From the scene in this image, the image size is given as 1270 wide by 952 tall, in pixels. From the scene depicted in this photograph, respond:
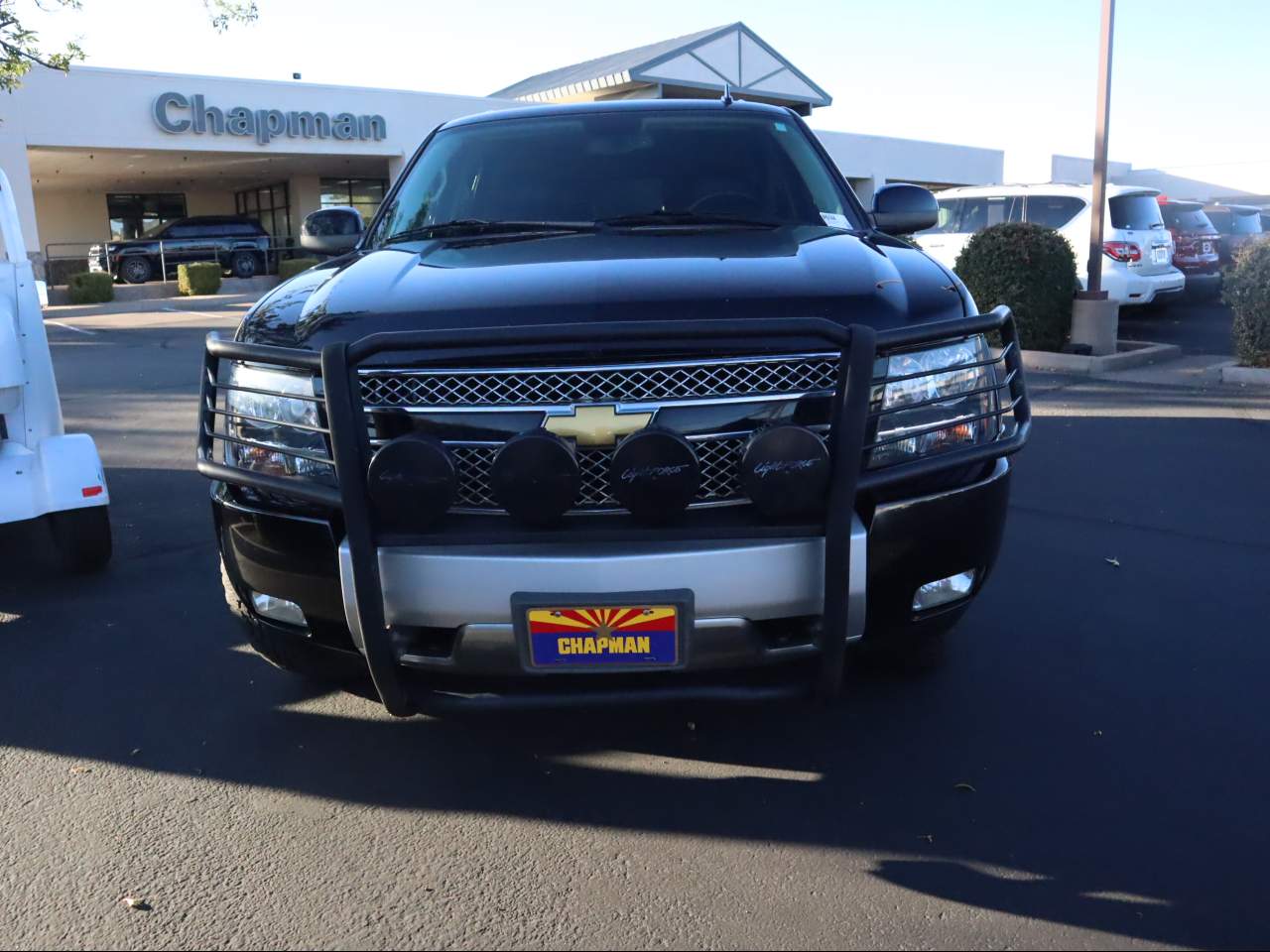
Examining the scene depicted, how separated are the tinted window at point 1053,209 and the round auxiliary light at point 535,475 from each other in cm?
1183

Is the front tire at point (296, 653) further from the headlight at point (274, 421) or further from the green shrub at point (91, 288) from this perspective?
the green shrub at point (91, 288)

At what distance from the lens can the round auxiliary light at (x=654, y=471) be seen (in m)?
2.29

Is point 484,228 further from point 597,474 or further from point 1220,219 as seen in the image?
point 1220,219

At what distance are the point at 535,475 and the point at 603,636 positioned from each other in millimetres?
392

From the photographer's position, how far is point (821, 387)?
2.42 m

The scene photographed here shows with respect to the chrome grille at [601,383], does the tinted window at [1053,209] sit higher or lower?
higher

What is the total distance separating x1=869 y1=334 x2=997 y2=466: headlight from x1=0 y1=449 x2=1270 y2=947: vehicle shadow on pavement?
923 millimetres

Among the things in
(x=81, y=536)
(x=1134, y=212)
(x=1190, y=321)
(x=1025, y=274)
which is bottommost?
(x=1190, y=321)

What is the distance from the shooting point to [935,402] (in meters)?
2.52

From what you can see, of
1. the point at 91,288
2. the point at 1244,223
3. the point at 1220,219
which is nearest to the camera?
the point at 1244,223

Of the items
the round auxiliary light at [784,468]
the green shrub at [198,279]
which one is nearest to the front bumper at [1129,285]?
the round auxiliary light at [784,468]

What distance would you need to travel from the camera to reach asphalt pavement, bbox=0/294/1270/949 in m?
2.32

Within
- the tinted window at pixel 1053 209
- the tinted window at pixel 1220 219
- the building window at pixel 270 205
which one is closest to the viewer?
the tinted window at pixel 1053 209

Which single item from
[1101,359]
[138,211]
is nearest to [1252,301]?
[1101,359]
